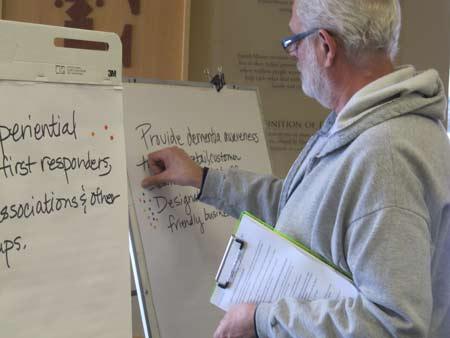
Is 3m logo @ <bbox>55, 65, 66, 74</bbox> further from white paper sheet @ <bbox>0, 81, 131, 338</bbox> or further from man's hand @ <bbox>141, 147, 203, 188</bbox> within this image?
man's hand @ <bbox>141, 147, 203, 188</bbox>

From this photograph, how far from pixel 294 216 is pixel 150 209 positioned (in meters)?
0.47

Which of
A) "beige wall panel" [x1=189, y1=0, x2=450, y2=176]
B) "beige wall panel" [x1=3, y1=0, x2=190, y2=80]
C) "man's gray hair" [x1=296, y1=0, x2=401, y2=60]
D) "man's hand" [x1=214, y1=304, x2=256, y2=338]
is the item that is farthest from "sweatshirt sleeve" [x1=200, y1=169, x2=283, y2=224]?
"beige wall panel" [x1=189, y1=0, x2=450, y2=176]

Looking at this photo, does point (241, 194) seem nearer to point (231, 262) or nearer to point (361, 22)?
point (231, 262)

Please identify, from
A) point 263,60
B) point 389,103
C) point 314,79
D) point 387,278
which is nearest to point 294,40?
point 314,79

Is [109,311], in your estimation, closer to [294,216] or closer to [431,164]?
[294,216]

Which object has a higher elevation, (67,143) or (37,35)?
(37,35)

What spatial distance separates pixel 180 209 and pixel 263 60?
4.33 ft

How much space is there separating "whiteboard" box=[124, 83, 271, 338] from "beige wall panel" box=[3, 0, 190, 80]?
71cm

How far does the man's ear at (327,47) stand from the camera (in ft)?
3.99

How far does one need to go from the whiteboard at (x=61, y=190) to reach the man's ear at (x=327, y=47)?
17.2 inches

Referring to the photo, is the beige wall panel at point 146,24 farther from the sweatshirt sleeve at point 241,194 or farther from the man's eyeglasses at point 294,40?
the man's eyeglasses at point 294,40

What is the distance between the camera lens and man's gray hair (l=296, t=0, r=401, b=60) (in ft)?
3.84

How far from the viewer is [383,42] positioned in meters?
1.19

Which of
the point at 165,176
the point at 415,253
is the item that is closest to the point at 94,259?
the point at 165,176
